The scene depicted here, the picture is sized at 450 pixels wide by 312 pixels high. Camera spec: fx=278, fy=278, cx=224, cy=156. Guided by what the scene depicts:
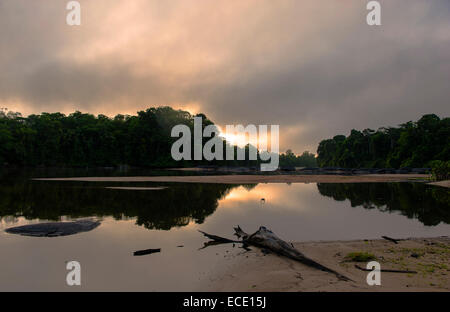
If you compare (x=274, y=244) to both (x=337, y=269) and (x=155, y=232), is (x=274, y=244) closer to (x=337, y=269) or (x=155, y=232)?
(x=337, y=269)

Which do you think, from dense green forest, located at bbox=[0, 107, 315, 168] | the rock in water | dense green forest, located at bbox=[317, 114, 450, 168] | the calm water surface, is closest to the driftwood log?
the calm water surface

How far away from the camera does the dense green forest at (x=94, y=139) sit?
4715 inches

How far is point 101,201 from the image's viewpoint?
75.1 feet

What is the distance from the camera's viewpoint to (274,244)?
1005 cm

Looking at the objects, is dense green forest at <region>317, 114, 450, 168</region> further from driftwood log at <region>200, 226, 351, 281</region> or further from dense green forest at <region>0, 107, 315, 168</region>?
driftwood log at <region>200, 226, 351, 281</region>

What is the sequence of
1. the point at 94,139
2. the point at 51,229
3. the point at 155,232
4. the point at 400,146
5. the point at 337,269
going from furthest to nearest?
the point at 94,139 < the point at 400,146 < the point at 155,232 < the point at 51,229 < the point at 337,269

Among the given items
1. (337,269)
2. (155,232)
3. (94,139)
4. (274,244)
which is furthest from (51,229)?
(94,139)

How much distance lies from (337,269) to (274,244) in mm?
2419

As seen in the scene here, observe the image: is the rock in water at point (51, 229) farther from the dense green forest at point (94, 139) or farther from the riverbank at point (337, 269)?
the dense green forest at point (94, 139)

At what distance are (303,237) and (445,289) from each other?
21.3ft

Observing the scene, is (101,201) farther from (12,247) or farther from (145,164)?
(145,164)

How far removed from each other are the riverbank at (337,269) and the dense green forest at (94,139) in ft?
406

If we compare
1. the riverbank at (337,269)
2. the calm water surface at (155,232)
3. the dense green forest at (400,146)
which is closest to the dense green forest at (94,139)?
the dense green forest at (400,146)

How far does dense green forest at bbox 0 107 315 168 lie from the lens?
119750 millimetres
